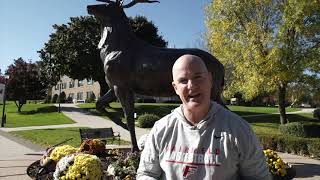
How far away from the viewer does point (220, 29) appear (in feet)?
90.6

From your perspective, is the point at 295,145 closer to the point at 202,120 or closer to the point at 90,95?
the point at 202,120

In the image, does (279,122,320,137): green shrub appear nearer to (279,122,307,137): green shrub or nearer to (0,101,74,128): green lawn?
(279,122,307,137): green shrub

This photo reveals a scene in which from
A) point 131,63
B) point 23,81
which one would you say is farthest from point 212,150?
point 23,81

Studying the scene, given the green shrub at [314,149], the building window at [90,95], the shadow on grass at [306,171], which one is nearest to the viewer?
the shadow on grass at [306,171]

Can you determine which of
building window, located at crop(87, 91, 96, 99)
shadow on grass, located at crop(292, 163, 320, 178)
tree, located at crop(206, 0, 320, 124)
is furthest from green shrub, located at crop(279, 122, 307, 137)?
building window, located at crop(87, 91, 96, 99)

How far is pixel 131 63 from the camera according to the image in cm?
876

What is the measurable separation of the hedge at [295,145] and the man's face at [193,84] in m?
14.2

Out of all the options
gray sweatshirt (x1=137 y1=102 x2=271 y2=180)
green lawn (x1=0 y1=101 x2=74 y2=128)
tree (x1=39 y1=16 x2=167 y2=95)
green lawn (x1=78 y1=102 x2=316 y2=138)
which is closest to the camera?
gray sweatshirt (x1=137 y1=102 x2=271 y2=180)

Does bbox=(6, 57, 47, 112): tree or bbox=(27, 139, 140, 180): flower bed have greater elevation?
bbox=(6, 57, 47, 112): tree

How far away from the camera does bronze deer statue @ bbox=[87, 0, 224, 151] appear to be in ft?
28.1

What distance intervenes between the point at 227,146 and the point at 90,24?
146 feet

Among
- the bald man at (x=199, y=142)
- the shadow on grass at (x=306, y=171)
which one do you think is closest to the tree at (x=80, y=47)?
the shadow on grass at (x=306, y=171)

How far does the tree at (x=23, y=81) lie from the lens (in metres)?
48.0

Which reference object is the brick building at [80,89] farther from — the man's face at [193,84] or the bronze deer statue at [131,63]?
the man's face at [193,84]
